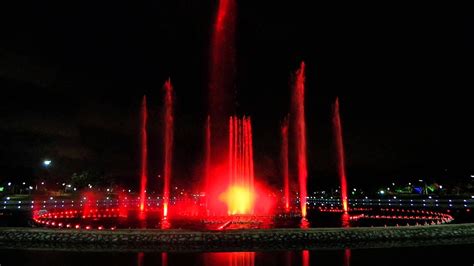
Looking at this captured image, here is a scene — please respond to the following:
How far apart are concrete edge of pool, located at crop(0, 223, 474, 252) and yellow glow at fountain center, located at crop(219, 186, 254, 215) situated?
48.3 feet

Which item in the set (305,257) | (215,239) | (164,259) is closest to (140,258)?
(164,259)

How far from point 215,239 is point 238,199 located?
1564 centimetres

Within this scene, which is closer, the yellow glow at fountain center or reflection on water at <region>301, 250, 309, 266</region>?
reflection on water at <region>301, 250, 309, 266</region>

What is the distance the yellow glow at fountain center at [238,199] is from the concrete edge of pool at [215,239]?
14711mm

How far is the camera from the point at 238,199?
95.5 feet

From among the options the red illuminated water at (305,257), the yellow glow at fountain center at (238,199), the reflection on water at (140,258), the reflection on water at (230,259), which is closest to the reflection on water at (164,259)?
the reflection on water at (140,258)

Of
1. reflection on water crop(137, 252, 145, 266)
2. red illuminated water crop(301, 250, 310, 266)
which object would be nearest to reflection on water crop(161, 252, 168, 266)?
reflection on water crop(137, 252, 145, 266)

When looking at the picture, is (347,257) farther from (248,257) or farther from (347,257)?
(248,257)

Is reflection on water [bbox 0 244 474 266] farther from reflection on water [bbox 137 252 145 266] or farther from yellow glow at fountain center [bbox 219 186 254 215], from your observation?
yellow glow at fountain center [bbox 219 186 254 215]

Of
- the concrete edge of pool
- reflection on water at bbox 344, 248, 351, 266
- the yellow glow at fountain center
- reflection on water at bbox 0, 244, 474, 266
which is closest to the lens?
reflection on water at bbox 344, 248, 351, 266

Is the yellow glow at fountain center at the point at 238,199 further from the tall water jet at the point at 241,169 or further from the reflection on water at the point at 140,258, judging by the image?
the reflection on water at the point at 140,258

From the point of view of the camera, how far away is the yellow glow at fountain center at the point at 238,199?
2872cm

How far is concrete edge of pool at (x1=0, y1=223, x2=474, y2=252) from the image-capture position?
1325 cm

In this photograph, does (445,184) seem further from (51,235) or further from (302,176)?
(51,235)
